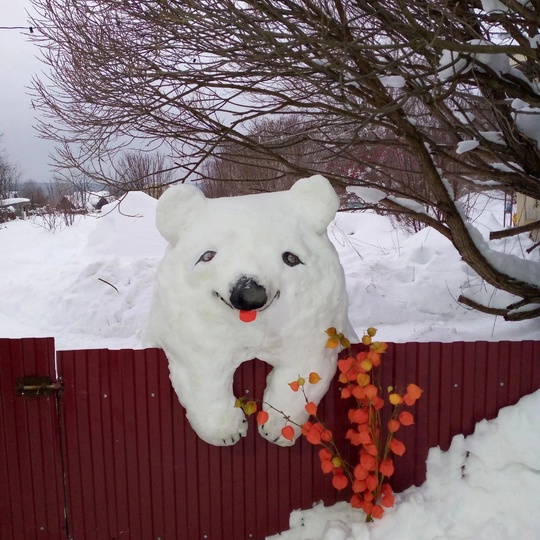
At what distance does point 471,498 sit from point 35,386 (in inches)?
103

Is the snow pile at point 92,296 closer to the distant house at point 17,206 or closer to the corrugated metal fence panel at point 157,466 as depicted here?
the corrugated metal fence panel at point 157,466

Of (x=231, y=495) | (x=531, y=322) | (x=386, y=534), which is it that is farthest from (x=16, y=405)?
(x=531, y=322)

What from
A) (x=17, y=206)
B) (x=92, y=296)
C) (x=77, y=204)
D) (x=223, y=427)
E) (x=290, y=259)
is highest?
(x=17, y=206)

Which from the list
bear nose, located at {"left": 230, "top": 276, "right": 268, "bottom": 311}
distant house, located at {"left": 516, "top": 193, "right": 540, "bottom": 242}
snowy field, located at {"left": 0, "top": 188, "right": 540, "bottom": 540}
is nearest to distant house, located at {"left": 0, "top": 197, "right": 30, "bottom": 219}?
snowy field, located at {"left": 0, "top": 188, "right": 540, "bottom": 540}

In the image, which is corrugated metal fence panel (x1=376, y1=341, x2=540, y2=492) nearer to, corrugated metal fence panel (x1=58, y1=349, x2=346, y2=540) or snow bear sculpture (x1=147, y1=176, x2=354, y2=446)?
corrugated metal fence panel (x1=58, y1=349, x2=346, y2=540)

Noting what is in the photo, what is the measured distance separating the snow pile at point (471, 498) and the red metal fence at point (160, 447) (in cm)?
10

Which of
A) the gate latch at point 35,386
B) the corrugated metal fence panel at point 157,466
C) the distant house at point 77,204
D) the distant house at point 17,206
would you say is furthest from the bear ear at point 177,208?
the distant house at point 17,206

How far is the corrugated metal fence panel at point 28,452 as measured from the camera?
9.66ft

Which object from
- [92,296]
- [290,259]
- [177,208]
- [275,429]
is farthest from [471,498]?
[92,296]

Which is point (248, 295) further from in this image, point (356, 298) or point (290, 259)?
point (356, 298)

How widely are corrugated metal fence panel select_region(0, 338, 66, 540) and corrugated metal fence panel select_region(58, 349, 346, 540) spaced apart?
10 cm

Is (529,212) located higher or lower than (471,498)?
higher

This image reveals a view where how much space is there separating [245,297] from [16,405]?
1.76 meters

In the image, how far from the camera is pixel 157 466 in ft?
10.1
